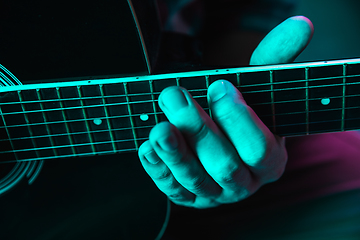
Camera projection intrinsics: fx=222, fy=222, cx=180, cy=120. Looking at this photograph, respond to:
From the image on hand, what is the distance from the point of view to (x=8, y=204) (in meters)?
0.64

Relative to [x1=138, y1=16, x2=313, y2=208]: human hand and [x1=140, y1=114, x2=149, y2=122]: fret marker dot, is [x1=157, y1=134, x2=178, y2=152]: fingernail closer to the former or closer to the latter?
[x1=138, y1=16, x2=313, y2=208]: human hand

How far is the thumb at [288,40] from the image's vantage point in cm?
54

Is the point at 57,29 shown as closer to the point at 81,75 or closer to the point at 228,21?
the point at 81,75

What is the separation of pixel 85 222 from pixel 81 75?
0.43 m

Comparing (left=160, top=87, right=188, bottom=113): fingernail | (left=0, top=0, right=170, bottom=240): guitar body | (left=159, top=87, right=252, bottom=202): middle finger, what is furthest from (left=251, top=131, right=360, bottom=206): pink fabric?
(left=160, top=87, right=188, bottom=113): fingernail

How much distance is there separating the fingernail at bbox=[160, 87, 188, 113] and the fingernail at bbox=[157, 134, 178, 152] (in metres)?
0.06

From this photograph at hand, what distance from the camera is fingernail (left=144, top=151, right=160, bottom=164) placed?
440 millimetres

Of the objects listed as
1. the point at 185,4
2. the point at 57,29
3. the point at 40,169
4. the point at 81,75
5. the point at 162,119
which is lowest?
the point at 40,169

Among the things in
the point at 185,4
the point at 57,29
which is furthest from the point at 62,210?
the point at 185,4

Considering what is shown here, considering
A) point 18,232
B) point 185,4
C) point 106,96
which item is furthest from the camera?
point 185,4

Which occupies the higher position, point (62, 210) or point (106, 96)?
point (106, 96)

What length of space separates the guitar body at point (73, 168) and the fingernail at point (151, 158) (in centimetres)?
23

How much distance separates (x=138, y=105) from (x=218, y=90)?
0.61 ft

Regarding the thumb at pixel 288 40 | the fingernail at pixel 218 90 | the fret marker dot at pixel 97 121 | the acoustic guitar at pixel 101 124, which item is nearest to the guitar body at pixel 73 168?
the acoustic guitar at pixel 101 124
